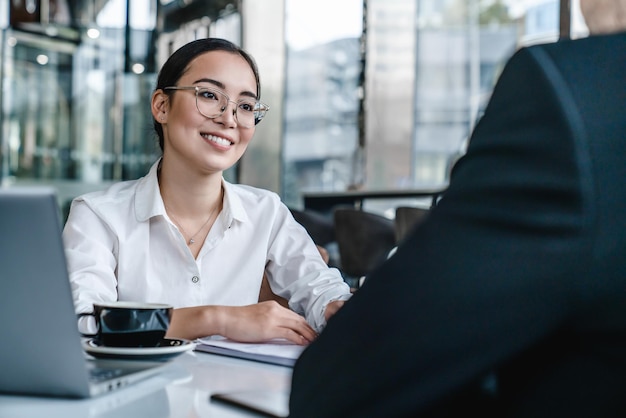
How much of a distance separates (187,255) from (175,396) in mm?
907

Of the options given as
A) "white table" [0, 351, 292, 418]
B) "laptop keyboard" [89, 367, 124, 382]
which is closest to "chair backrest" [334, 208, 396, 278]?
"white table" [0, 351, 292, 418]

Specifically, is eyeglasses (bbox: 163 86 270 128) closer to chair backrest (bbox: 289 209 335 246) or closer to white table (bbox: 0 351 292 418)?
white table (bbox: 0 351 292 418)

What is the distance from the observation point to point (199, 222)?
1.93 meters

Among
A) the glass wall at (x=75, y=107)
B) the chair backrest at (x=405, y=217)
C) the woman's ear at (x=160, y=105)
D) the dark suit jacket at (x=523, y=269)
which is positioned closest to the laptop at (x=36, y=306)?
the dark suit jacket at (x=523, y=269)

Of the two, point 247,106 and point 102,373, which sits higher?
point 247,106

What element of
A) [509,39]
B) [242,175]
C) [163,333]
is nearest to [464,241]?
[163,333]

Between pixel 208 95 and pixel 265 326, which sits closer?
pixel 265 326

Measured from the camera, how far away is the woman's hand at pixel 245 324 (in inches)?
53.0

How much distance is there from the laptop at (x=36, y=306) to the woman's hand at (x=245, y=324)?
49 cm

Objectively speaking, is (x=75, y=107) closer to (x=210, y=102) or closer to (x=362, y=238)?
(x=362, y=238)

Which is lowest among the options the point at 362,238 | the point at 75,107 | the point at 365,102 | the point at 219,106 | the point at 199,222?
the point at 362,238

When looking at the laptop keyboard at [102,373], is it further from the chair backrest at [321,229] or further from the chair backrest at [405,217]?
the chair backrest at [321,229]

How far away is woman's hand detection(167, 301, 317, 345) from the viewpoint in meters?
1.35

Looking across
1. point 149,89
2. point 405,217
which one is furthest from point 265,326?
point 149,89
